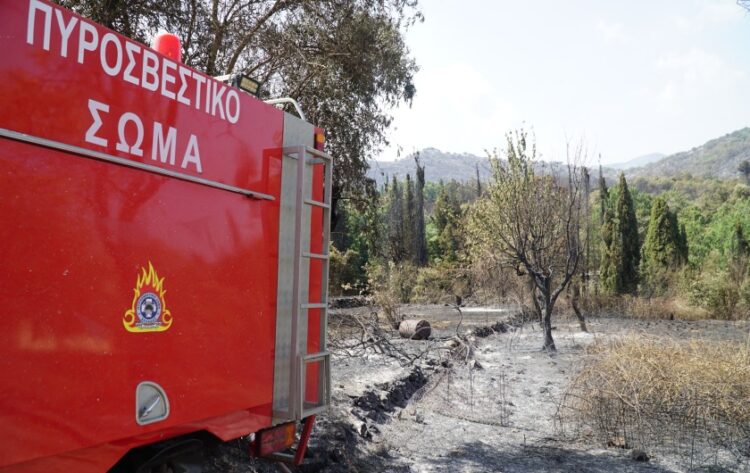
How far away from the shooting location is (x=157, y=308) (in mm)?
2791

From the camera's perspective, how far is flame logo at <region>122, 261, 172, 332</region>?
2.63m

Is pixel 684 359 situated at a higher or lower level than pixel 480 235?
lower

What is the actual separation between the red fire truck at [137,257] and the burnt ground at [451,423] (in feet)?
6.37

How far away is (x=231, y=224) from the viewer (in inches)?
131

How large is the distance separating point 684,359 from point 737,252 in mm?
33179

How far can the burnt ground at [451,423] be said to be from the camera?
6.41 m

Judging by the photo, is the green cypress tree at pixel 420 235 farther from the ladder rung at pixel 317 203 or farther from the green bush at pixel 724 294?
the ladder rung at pixel 317 203

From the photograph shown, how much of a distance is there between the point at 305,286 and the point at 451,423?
519 cm

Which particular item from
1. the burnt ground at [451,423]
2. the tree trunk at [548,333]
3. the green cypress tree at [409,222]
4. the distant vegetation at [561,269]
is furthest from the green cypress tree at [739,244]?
the burnt ground at [451,423]

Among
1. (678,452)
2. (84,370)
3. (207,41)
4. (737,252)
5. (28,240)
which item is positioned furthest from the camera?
(737,252)

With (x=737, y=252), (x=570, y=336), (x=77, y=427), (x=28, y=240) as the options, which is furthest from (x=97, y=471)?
(x=737, y=252)

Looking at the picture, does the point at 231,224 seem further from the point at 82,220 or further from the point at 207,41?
the point at 207,41

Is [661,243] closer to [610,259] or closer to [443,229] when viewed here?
[610,259]

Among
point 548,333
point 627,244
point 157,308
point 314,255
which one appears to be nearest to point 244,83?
point 314,255
